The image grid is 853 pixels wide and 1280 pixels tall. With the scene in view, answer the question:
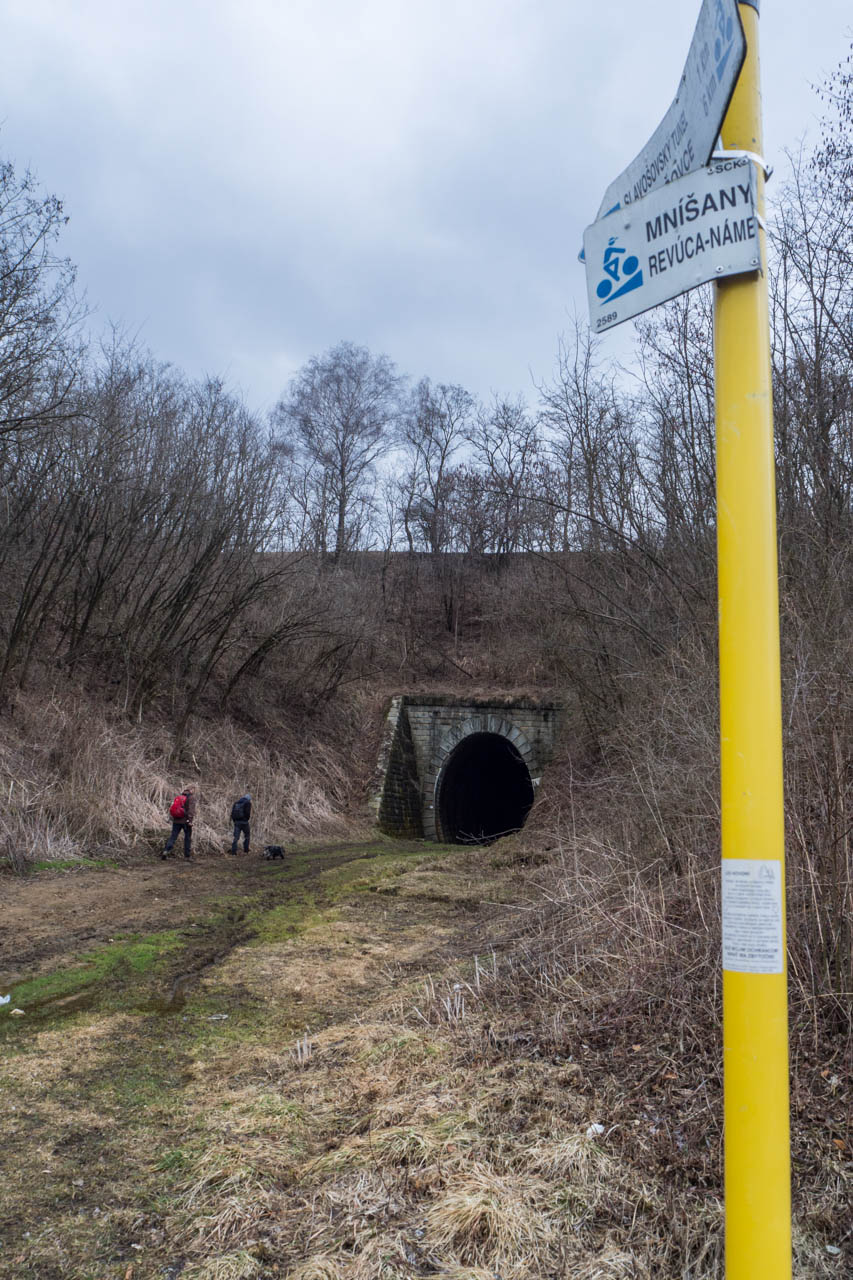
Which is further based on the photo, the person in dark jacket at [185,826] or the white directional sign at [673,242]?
the person in dark jacket at [185,826]

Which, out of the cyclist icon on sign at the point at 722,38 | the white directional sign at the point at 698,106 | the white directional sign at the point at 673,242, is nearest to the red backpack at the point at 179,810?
the white directional sign at the point at 673,242

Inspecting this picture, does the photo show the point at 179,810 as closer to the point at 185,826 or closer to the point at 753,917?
the point at 185,826

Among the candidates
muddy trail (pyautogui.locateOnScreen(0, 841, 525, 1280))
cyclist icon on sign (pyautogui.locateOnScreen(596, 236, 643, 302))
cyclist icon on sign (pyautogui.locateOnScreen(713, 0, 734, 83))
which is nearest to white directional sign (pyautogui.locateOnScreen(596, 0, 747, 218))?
cyclist icon on sign (pyautogui.locateOnScreen(713, 0, 734, 83))

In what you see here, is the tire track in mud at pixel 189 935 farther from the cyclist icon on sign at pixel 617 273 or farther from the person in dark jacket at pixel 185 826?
the cyclist icon on sign at pixel 617 273

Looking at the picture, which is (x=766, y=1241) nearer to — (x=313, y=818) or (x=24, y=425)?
(x=24, y=425)

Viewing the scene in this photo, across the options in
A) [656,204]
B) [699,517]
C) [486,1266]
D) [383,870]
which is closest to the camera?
[656,204]

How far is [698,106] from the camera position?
193cm

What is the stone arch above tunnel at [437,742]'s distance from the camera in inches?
880

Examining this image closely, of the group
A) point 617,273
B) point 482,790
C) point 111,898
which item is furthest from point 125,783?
point 482,790

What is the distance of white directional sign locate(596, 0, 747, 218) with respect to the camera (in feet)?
6.00

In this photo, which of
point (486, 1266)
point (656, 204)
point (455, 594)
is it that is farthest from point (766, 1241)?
point (455, 594)

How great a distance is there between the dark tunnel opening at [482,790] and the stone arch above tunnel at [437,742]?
11 centimetres

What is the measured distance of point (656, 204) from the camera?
202 centimetres

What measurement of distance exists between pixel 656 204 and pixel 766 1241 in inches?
85.1
